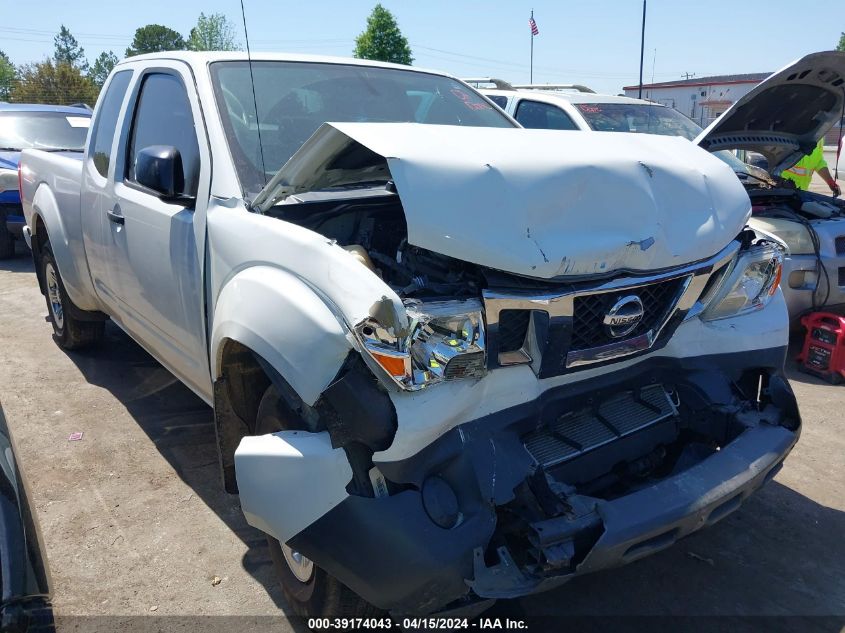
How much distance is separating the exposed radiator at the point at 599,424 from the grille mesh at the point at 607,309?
0.28 metres

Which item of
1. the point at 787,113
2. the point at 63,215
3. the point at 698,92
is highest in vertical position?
the point at 787,113

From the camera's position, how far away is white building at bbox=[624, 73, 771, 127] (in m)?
50.5

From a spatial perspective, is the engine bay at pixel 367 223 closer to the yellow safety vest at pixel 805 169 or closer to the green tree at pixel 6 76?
the yellow safety vest at pixel 805 169

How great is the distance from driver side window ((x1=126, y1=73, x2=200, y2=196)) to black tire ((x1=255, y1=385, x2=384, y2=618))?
1140 mm

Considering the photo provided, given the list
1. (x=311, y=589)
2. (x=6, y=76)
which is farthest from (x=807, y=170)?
(x=6, y=76)

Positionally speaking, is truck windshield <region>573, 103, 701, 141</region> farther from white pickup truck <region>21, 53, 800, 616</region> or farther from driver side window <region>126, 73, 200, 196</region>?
white pickup truck <region>21, 53, 800, 616</region>

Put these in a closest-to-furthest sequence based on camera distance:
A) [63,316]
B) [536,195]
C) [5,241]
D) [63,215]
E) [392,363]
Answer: [392,363]
[536,195]
[63,215]
[63,316]
[5,241]

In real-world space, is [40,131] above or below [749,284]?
above

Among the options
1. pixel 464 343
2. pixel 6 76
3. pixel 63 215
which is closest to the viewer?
pixel 464 343

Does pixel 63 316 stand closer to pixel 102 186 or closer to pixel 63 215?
pixel 63 215

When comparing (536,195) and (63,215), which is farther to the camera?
(63,215)

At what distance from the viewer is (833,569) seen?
2.95 meters

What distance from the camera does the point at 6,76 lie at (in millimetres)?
77938

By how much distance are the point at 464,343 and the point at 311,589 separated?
1.04m
